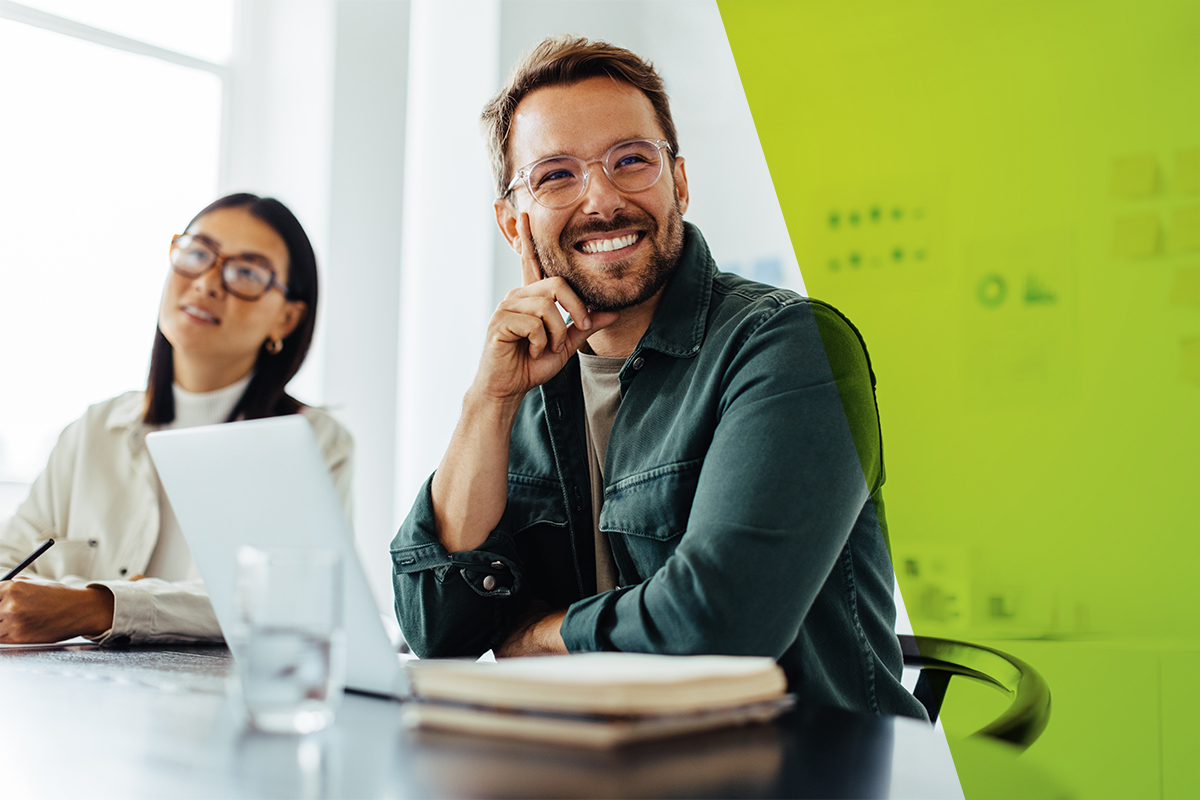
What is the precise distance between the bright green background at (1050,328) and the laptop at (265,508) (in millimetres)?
410

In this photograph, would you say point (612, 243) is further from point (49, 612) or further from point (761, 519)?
point (49, 612)

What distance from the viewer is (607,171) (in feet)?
4.79

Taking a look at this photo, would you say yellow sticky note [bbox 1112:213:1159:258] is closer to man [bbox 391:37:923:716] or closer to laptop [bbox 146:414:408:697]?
man [bbox 391:37:923:716]

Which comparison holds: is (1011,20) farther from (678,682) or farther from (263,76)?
(263,76)

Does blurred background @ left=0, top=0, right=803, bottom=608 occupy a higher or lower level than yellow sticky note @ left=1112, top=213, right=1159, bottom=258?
higher

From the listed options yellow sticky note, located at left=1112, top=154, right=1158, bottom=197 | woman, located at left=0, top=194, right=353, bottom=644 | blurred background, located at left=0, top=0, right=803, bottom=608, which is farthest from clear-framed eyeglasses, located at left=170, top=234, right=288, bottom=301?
yellow sticky note, located at left=1112, top=154, right=1158, bottom=197

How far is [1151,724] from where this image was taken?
783mm

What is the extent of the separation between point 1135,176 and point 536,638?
780mm

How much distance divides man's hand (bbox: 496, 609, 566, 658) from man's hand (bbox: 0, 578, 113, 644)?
0.55 m

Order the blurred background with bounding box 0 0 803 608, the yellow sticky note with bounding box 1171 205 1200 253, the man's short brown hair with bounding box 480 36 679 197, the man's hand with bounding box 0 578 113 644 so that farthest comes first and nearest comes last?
the blurred background with bounding box 0 0 803 608 → the man's short brown hair with bounding box 480 36 679 197 → the man's hand with bounding box 0 578 113 644 → the yellow sticky note with bounding box 1171 205 1200 253

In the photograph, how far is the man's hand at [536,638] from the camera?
3.68 feet

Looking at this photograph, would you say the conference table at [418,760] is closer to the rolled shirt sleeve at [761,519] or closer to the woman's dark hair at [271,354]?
the rolled shirt sleeve at [761,519]

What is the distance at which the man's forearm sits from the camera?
131cm

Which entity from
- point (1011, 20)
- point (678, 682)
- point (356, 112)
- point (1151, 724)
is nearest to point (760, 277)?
point (356, 112)
